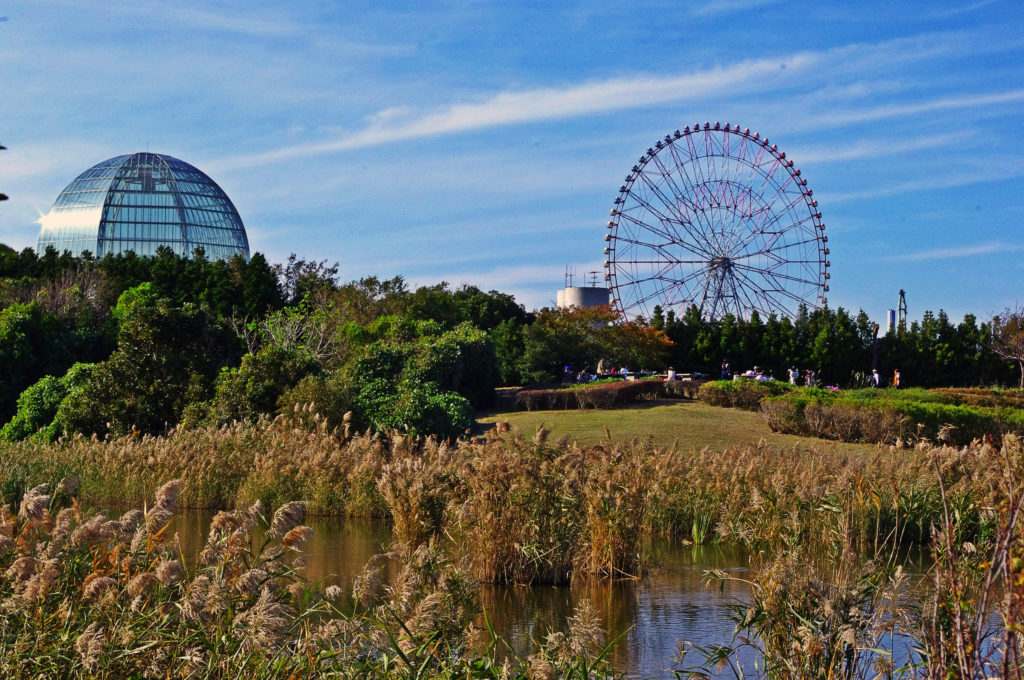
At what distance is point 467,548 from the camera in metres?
9.34

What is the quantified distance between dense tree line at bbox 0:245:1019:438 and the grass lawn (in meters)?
2.22

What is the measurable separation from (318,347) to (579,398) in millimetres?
6758

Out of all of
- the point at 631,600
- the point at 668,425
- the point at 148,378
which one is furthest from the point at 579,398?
the point at 631,600

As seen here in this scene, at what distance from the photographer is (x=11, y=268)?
147ft

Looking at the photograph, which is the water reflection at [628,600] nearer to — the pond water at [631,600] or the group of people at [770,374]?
the pond water at [631,600]

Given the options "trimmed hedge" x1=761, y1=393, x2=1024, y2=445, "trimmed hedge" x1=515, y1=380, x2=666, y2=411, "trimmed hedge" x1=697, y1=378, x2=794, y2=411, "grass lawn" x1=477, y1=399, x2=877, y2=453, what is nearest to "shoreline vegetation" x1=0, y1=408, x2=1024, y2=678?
"grass lawn" x1=477, y1=399, x2=877, y2=453

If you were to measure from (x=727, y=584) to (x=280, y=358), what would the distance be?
43.8ft

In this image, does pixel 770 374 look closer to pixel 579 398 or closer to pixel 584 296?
pixel 579 398

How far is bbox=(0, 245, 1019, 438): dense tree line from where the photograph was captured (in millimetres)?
20750

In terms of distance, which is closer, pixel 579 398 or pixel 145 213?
pixel 579 398

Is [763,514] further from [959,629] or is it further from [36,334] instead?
[36,334]

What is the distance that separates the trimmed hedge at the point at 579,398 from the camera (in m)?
27.2

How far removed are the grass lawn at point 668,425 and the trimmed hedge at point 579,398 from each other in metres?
0.68

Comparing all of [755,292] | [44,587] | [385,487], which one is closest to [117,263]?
[755,292]
